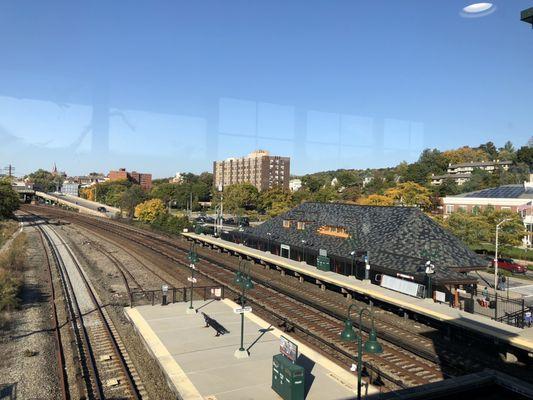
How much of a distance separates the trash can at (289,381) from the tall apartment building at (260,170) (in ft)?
533

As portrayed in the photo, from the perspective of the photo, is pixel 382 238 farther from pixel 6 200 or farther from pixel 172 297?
pixel 6 200

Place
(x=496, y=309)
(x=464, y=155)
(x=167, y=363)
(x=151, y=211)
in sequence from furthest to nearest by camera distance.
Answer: (x=464, y=155), (x=151, y=211), (x=496, y=309), (x=167, y=363)

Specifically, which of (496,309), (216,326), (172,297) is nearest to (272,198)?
(172,297)

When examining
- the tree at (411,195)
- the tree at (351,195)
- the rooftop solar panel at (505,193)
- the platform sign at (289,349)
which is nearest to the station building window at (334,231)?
the platform sign at (289,349)

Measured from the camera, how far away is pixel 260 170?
181250 millimetres

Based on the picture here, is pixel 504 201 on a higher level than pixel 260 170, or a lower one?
lower

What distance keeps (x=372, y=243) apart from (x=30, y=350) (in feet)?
80.0

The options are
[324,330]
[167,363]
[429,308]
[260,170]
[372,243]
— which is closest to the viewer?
[167,363]

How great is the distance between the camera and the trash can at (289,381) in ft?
43.2

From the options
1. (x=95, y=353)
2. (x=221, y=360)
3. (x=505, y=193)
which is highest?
(x=505, y=193)

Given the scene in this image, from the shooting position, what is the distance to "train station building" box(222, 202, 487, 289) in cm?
2802

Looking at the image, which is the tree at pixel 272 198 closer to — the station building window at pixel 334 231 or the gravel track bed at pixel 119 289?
the gravel track bed at pixel 119 289

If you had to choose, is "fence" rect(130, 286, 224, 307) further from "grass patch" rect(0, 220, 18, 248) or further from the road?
"grass patch" rect(0, 220, 18, 248)

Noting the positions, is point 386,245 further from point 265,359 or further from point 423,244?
point 265,359
